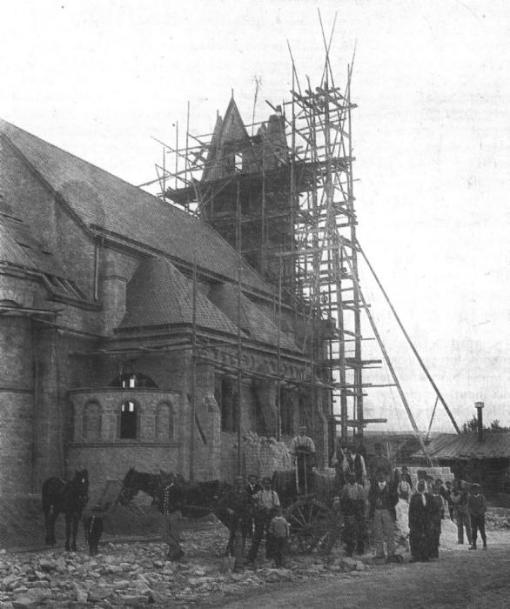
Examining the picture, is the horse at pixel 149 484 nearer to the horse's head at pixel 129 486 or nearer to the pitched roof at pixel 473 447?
the horse's head at pixel 129 486

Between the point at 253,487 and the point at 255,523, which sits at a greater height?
the point at 253,487

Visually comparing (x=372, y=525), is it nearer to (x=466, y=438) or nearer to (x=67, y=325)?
(x=67, y=325)

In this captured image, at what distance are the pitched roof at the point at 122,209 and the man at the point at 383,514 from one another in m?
13.3

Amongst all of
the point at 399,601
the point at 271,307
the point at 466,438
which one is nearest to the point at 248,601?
the point at 399,601

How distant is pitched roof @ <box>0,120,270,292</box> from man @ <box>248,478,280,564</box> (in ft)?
44.6

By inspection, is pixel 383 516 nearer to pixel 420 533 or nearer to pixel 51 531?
pixel 420 533

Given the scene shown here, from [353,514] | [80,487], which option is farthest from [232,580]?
[80,487]

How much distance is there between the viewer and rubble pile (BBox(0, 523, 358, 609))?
12312 millimetres

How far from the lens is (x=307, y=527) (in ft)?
60.5

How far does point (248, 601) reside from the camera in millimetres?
12398

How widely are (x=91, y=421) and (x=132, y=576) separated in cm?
1252

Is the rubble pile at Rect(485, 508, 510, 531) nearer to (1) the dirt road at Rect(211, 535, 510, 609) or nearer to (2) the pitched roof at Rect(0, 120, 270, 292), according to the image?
(1) the dirt road at Rect(211, 535, 510, 609)

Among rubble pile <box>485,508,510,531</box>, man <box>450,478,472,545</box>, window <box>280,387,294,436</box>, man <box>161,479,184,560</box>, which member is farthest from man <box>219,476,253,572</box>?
window <box>280,387,294,436</box>

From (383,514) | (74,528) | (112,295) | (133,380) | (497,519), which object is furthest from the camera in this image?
(112,295)
